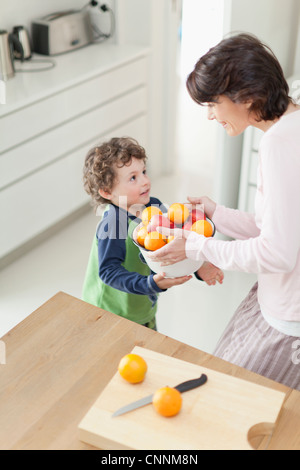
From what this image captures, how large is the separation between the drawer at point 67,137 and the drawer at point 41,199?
1.7 inches

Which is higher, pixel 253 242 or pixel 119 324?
pixel 253 242

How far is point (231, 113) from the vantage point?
4.10 ft

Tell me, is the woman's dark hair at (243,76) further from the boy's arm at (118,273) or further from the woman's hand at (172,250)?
the boy's arm at (118,273)

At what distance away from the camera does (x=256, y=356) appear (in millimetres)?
1378

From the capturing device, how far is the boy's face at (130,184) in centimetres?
155

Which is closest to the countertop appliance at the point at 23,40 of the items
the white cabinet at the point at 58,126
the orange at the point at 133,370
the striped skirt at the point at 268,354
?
the white cabinet at the point at 58,126

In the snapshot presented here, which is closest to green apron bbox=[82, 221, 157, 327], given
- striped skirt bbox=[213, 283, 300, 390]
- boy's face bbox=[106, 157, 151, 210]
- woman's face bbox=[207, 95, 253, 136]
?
boy's face bbox=[106, 157, 151, 210]

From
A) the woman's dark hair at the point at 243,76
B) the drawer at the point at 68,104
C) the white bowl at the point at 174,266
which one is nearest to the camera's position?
the woman's dark hair at the point at 243,76

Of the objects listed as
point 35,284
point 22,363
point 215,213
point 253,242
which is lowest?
point 35,284

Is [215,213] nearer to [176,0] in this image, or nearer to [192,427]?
[192,427]

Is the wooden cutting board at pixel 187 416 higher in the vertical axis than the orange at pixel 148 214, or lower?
lower
